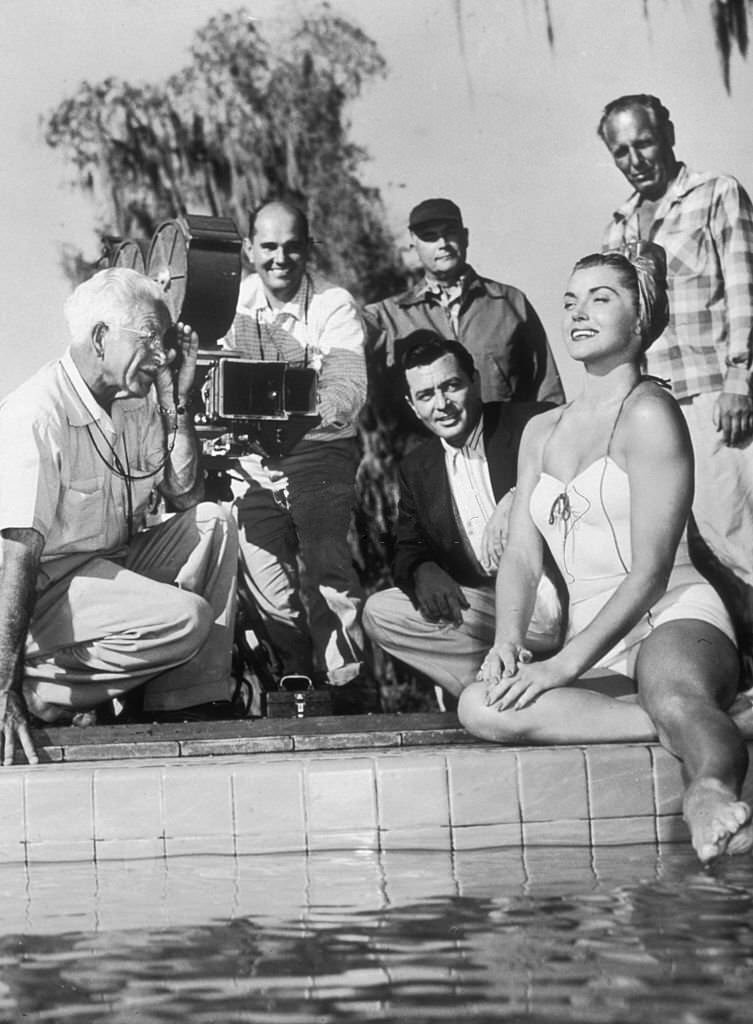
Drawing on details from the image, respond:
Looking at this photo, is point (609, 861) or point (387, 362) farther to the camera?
point (387, 362)

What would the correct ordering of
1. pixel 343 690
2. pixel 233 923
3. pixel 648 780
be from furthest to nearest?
pixel 343 690 → pixel 648 780 → pixel 233 923

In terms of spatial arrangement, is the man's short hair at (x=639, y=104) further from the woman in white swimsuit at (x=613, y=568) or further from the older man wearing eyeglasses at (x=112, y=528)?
the older man wearing eyeglasses at (x=112, y=528)

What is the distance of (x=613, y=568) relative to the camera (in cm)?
528

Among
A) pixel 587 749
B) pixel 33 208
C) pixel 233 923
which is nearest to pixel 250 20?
pixel 33 208

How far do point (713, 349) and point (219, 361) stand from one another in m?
1.85

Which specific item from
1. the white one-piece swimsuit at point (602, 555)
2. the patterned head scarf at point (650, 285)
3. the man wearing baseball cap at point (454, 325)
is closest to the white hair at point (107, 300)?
the man wearing baseball cap at point (454, 325)

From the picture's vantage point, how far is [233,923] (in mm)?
3086

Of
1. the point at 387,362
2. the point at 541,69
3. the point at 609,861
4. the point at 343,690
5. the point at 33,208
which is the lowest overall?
the point at 609,861

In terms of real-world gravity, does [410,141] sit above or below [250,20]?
below

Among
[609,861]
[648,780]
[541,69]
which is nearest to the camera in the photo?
[609,861]

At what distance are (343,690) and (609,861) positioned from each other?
6.22 ft

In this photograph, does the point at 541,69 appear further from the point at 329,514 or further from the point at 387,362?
the point at 329,514

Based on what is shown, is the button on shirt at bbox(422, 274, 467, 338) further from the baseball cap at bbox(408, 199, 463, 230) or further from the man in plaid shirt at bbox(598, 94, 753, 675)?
the man in plaid shirt at bbox(598, 94, 753, 675)

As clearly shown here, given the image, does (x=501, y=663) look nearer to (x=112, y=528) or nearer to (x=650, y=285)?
(x=112, y=528)
